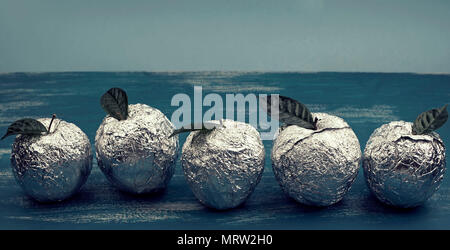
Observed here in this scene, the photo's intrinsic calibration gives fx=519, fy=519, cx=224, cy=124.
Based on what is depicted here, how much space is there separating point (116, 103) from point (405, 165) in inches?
24.6

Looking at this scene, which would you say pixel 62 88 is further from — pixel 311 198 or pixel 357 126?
pixel 311 198

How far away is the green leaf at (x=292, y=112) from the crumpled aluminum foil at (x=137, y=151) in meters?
0.24

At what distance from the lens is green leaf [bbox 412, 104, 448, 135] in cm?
107

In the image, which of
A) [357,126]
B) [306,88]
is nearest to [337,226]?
[357,126]

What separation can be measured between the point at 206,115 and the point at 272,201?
2.15 ft

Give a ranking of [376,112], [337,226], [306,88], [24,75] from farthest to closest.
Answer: [24,75]
[306,88]
[376,112]
[337,226]

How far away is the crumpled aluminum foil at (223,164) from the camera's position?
1.05 m

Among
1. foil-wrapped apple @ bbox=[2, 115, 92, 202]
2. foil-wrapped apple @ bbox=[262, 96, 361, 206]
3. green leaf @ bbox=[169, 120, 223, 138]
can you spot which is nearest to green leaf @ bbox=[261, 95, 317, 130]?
foil-wrapped apple @ bbox=[262, 96, 361, 206]

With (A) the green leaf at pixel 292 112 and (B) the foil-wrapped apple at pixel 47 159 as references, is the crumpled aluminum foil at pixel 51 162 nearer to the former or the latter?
(B) the foil-wrapped apple at pixel 47 159

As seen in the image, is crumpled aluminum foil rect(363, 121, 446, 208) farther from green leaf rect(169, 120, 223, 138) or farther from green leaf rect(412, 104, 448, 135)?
green leaf rect(169, 120, 223, 138)

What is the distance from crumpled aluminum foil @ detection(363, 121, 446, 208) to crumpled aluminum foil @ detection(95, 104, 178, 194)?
445 millimetres

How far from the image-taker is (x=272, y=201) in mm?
1159
